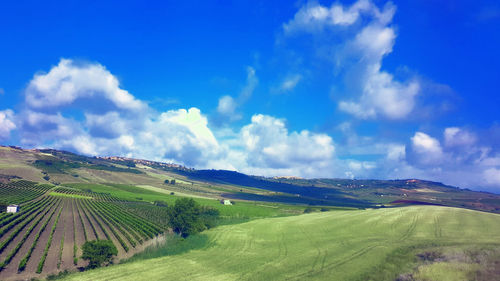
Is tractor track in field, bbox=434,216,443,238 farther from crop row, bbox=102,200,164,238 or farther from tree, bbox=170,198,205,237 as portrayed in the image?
crop row, bbox=102,200,164,238

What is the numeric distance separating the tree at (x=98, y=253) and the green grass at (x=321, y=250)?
12.9 feet

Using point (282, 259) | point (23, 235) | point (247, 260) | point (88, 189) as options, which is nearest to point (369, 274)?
point (282, 259)

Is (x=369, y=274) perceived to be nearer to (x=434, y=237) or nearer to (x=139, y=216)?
(x=434, y=237)

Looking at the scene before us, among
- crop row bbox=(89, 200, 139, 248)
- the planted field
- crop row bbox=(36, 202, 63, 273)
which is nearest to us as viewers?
crop row bbox=(36, 202, 63, 273)

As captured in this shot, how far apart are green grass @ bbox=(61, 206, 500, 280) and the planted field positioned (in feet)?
43.4

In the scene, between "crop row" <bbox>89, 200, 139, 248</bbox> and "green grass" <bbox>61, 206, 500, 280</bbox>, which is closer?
"green grass" <bbox>61, 206, 500, 280</bbox>

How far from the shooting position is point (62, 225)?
89.8 metres

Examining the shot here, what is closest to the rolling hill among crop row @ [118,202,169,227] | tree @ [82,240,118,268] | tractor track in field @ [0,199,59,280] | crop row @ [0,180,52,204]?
tractor track in field @ [0,199,59,280]

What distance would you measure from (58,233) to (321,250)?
7285 centimetres

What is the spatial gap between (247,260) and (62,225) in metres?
67.9

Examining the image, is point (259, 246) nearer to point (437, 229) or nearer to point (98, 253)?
point (98, 253)

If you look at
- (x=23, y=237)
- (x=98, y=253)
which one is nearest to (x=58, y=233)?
(x=23, y=237)

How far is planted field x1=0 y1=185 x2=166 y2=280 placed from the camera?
2206 inches

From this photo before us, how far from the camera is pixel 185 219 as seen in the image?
93438mm
